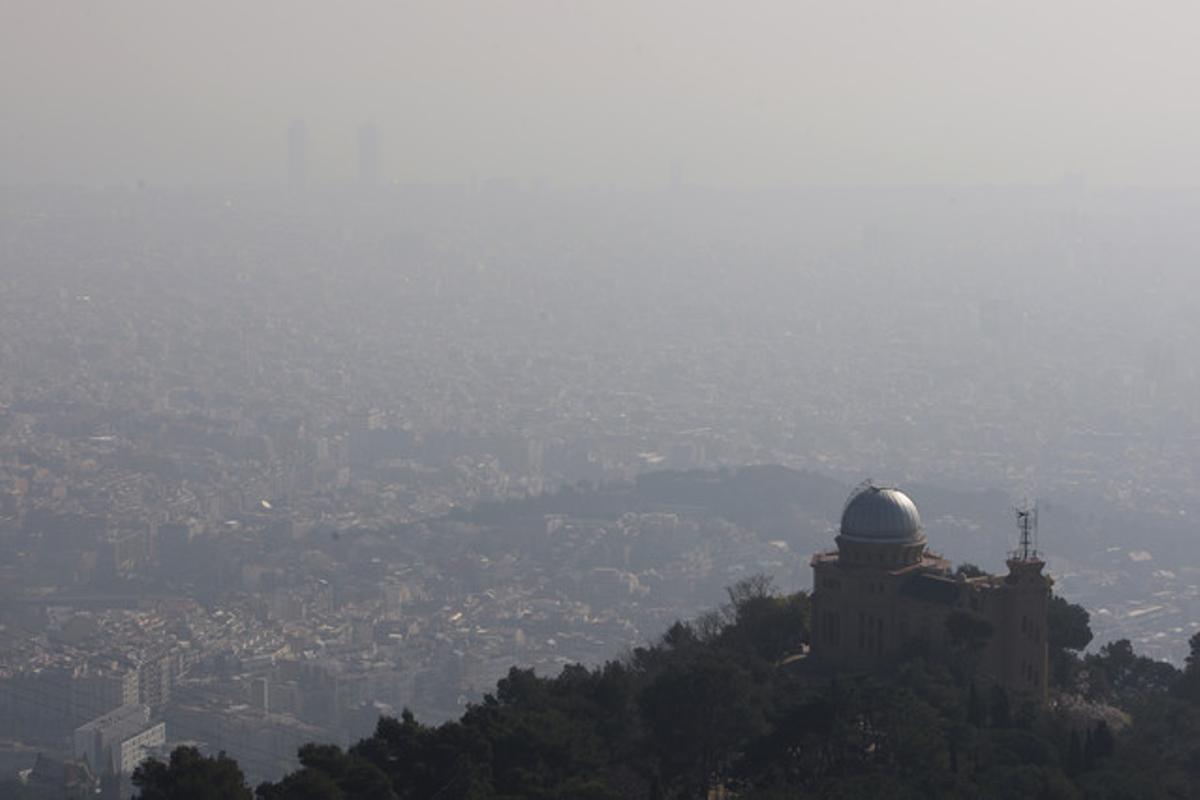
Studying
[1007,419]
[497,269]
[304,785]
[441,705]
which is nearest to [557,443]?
[1007,419]

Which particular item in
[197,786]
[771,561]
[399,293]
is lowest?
[197,786]

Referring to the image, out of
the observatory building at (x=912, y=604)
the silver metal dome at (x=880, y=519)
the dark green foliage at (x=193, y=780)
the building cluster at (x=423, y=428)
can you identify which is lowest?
the dark green foliage at (x=193, y=780)

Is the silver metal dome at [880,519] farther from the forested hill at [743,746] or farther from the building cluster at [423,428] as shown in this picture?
the building cluster at [423,428]

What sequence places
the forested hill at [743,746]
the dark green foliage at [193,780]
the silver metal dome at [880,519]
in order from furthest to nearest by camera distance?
the silver metal dome at [880,519] < the forested hill at [743,746] < the dark green foliage at [193,780]

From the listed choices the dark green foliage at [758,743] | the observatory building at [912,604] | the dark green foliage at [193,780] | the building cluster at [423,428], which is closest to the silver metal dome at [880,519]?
the observatory building at [912,604]

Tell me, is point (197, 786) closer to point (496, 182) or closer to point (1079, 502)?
point (1079, 502)

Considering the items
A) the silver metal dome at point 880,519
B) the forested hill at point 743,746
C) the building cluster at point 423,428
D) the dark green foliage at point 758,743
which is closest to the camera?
the forested hill at point 743,746

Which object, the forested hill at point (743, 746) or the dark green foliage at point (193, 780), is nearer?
the dark green foliage at point (193, 780)

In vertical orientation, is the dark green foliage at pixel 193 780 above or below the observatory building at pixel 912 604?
below
